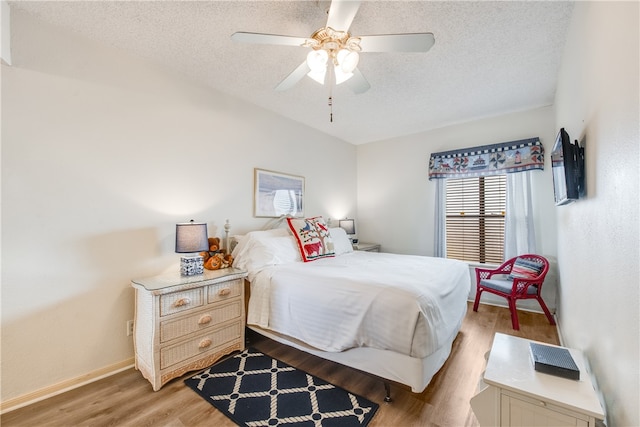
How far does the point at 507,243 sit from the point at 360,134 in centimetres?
265

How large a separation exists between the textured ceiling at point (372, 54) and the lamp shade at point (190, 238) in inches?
57.9

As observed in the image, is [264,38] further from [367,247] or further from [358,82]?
[367,247]

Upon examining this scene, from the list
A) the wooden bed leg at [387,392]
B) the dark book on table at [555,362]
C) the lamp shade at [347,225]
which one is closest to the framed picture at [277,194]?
the lamp shade at [347,225]

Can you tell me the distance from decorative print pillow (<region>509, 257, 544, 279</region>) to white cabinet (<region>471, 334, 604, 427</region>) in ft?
6.98

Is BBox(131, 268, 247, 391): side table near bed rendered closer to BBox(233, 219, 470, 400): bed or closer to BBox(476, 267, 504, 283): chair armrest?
BBox(233, 219, 470, 400): bed

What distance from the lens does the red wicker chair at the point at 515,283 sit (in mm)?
2869

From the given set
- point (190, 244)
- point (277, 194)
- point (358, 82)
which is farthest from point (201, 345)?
point (358, 82)

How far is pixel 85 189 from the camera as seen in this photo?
2.00m

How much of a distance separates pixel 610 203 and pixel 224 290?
7.88 ft

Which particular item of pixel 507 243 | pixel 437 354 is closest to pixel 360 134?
pixel 507 243

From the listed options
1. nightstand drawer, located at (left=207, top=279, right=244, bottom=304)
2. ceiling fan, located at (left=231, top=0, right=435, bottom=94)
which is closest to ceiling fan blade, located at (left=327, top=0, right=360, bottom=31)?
ceiling fan, located at (left=231, top=0, right=435, bottom=94)

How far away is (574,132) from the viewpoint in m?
1.86

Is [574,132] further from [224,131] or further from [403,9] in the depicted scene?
[224,131]

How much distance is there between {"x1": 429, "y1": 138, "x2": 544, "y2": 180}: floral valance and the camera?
336cm
